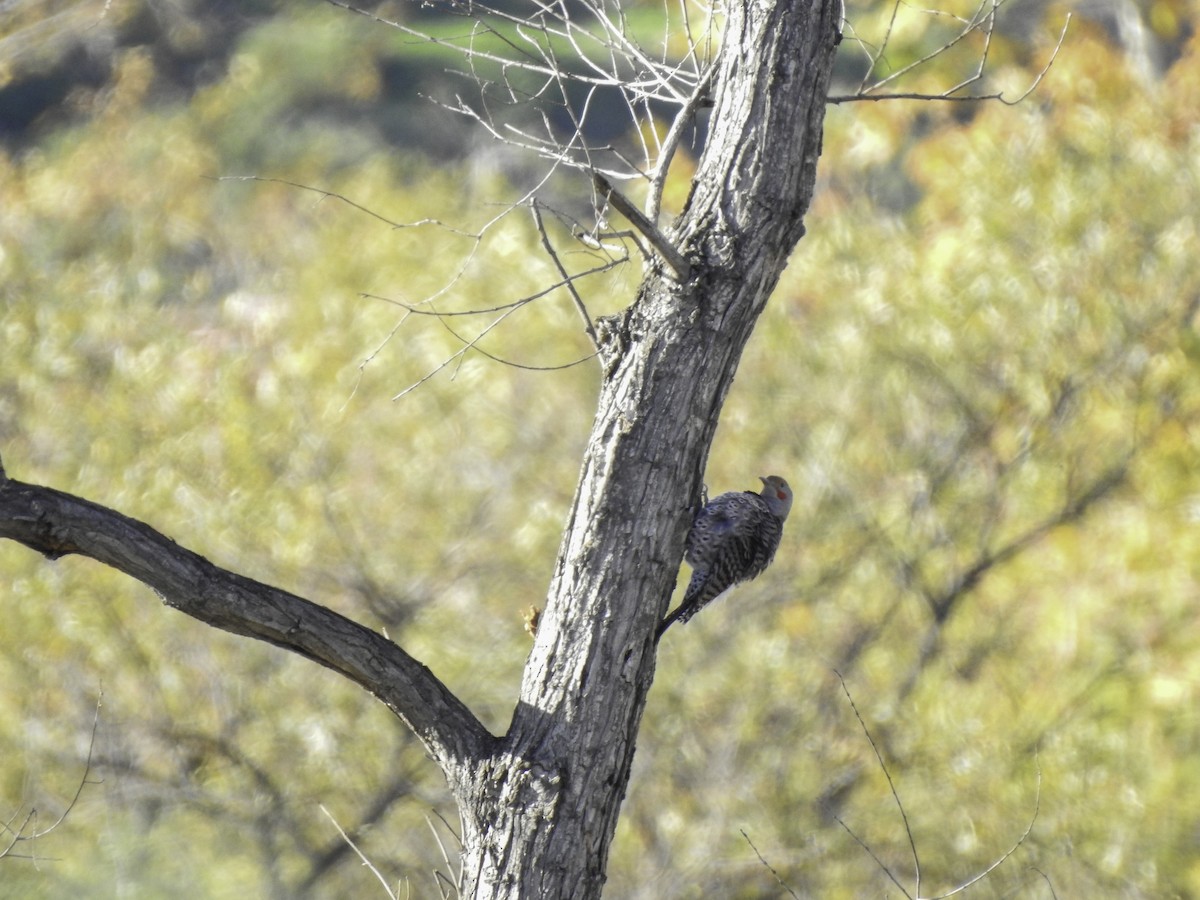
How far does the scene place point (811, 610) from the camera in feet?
27.7

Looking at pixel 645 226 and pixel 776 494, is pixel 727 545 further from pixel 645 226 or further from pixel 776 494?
pixel 645 226

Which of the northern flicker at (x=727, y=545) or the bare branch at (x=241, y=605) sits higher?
the northern flicker at (x=727, y=545)

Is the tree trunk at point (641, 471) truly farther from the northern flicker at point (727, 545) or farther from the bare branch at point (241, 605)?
the northern flicker at point (727, 545)

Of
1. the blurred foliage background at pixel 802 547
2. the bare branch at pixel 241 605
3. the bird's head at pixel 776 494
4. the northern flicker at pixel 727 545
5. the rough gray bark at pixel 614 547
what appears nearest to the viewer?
the bare branch at pixel 241 605

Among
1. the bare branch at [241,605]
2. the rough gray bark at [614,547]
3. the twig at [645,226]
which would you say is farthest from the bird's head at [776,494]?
the bare branch at [241,605]

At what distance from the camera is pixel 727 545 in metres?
4.35

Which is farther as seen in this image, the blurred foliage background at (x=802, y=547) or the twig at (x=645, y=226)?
the blurred foliage background at (x=802, y=547)

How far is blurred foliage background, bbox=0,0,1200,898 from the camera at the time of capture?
7820 mm

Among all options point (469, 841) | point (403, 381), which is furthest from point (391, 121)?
point (469, 841)

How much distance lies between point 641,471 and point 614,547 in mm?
171

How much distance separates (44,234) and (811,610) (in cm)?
762

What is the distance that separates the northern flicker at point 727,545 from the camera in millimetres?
4230

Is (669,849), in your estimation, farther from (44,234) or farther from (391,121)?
(391,121)

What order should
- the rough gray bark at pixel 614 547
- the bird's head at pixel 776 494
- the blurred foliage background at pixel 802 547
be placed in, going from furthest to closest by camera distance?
the blurred foliage background at pixel 802 547 → the bird's head at pixel 776 494 → the rough gray bark at pixel 614 547
